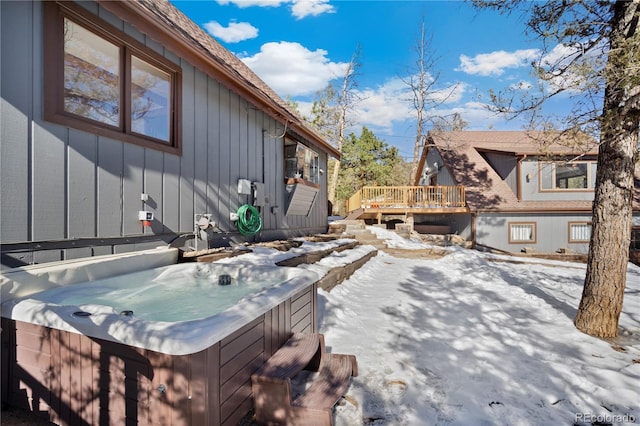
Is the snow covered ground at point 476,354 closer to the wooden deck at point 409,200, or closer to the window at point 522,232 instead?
the window at point 522,232

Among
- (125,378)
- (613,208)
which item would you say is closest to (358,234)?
(613,208)

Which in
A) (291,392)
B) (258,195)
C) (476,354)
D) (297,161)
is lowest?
(476,354)

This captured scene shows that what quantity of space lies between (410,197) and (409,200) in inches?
5.3

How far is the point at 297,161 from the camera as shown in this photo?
7.72m

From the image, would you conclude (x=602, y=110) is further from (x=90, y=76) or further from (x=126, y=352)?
(x=90, y=76)

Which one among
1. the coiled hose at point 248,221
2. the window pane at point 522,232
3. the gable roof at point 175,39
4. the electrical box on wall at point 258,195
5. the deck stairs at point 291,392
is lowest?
the deck stairs at point 291,392

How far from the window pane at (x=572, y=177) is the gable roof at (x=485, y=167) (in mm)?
744

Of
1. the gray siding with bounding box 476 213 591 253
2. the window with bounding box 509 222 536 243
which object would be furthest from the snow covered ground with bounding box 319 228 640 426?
the window with bounding box 509 222 536 243

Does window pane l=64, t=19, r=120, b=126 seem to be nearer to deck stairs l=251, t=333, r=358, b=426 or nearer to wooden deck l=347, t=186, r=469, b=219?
deck stairs l=251, t=333, r=358, b=426

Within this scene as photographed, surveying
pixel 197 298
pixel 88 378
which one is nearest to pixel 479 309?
pixel 197 298

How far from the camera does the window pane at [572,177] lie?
12125 mm

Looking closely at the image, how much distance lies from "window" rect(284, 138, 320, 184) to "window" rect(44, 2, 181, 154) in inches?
137

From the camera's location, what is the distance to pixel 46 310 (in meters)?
1.90

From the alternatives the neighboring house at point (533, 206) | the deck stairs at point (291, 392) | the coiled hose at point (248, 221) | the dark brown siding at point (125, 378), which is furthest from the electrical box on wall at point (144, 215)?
the neighboring house at point (533, 206)
